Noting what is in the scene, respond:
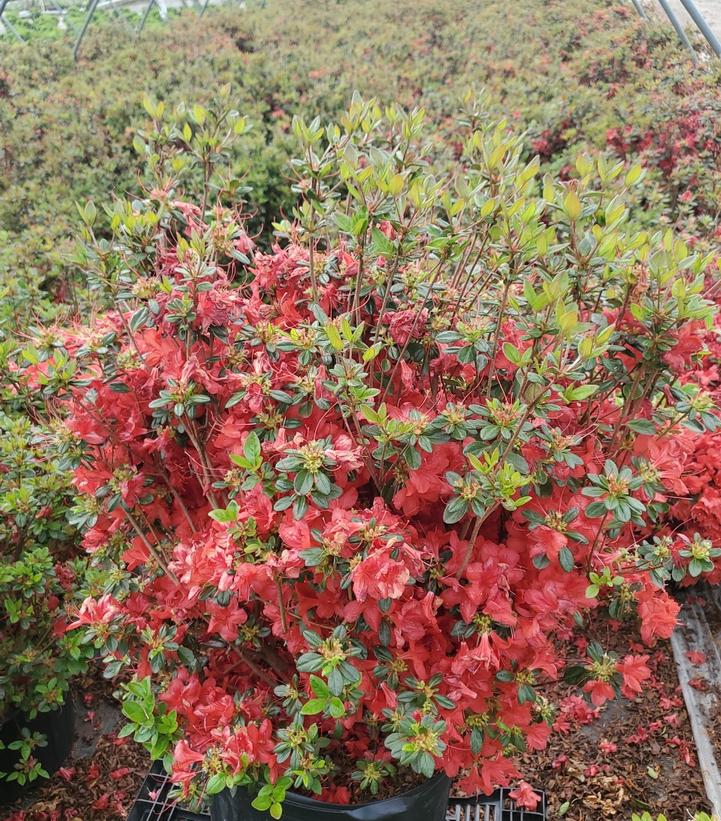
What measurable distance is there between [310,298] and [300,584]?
616 mm

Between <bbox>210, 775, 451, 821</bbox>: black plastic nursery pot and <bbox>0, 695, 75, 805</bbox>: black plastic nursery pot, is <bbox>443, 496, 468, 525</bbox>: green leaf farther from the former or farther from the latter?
<bbox>0, 695, 75, 805</bbox>: black plastic nursery pot

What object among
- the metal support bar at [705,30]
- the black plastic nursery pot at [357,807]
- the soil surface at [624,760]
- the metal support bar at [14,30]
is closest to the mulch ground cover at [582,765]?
the soil surface at [624,760]

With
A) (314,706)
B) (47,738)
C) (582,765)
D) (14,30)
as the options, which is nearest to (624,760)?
(582,765)

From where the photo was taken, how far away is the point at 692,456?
2.33 meters

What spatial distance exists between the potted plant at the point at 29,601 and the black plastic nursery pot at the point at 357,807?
0.61m

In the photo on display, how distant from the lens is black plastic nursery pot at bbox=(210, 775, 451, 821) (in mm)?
1481

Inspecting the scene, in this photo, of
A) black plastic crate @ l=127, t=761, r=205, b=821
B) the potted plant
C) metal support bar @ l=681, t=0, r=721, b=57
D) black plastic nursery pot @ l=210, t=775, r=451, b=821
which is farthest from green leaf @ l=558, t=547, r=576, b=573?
metal support bar @ l=681, t=0, r=721, b=57

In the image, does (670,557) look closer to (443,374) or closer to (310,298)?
(443,374)

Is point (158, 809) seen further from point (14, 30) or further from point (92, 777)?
point (14, 30)

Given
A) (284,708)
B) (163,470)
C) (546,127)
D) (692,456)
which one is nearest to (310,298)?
(163,470)

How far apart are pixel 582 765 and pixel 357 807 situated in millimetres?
1148

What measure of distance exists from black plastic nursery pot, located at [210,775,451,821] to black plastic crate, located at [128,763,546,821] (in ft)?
1.61

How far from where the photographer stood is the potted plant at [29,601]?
6.38 ft

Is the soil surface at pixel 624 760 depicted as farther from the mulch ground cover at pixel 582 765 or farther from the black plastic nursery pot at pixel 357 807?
the black plastic nursery pot at pixel 357 807
